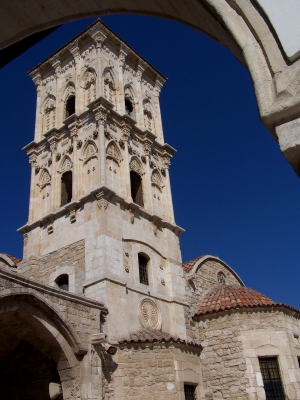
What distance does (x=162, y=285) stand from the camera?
1461 cm

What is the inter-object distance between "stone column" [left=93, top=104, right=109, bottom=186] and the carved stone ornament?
4144mm

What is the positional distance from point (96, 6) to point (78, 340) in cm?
929

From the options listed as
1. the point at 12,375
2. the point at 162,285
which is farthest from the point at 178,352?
the point at 12,375

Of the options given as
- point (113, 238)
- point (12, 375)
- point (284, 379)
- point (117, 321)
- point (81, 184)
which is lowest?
point (284, 379)

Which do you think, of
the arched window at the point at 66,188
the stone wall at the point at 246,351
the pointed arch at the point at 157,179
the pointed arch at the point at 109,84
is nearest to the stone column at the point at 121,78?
the pointed arch at the point at 109,84

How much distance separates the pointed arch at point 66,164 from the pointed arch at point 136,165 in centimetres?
222

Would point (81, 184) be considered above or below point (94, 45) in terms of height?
below

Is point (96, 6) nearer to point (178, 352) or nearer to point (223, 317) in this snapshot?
point (178, 352)

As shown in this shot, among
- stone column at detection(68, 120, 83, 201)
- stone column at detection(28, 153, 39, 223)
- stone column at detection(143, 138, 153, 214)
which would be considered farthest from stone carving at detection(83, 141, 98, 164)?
stone column at detection(28, 153, 39, 223)

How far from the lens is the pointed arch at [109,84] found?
16.5 m

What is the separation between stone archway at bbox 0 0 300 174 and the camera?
5.44ft

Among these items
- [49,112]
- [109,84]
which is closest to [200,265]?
[109,84]

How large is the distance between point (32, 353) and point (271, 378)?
23.0 feet

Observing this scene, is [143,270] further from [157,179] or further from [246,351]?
[157,179]
